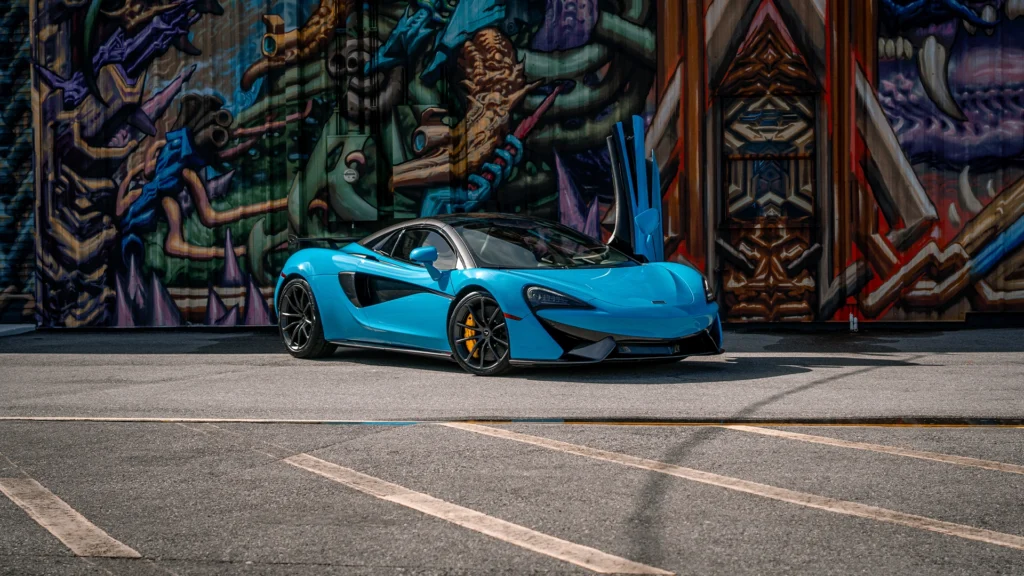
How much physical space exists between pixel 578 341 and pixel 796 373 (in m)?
1.59

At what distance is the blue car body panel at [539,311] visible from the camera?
871cm

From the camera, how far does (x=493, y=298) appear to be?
899 centimetres

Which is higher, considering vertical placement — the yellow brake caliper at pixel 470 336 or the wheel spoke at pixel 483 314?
the wheel spoke at pixel 483 314

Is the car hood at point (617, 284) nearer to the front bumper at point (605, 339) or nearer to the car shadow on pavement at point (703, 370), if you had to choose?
the front bumper at point (605, 339)

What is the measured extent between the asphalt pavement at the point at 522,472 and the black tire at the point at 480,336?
0.31 m

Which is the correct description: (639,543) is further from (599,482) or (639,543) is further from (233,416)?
(233,416)

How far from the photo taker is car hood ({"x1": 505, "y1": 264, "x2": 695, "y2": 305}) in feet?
28.9

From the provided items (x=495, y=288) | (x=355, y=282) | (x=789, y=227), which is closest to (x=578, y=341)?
(x=495, y=288)

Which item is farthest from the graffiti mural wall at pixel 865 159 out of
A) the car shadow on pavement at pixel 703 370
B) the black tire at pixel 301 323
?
the black tire at pixel 301 323

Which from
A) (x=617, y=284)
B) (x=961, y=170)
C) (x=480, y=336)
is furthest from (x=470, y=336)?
(x=961, y=170)

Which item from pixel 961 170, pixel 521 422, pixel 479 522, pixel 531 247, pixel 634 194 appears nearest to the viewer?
pixel 479 522

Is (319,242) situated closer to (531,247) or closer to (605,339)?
(531,247)

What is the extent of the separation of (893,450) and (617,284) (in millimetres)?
3541

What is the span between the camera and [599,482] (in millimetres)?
5043
